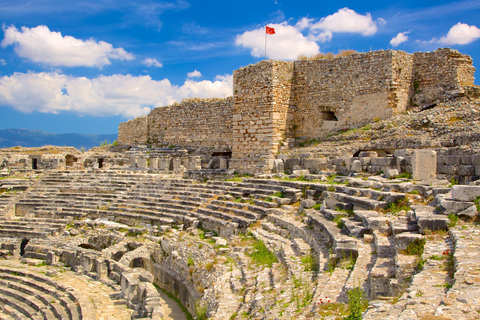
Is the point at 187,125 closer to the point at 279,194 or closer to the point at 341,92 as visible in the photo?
the point at 341,92

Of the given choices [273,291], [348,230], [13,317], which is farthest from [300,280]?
[13,317]

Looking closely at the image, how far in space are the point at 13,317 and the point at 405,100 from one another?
15.1 metres

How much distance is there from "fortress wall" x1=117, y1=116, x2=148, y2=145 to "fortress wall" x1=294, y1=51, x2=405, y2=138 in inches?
482

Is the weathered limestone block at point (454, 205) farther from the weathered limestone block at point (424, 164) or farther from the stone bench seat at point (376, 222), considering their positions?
the weathered limestone block at point (424, 164)

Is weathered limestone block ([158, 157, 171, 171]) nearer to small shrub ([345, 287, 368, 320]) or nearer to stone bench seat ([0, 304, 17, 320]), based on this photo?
stone bench seat ([0, 304, 17, 320])

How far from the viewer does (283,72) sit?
61.1ft

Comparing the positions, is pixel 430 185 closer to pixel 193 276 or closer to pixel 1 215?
pixel 193 276

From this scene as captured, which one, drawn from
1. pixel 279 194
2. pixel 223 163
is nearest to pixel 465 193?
pixel 279 194

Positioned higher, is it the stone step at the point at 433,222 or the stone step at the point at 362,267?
the stone step at the point at 433,222

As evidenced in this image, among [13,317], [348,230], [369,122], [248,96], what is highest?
[248,96]

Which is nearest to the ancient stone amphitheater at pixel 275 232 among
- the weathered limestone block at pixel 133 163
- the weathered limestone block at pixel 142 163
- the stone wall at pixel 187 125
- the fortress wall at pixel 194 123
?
the weathered limestone block at pixel 142 163

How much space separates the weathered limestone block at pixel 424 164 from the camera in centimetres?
1086

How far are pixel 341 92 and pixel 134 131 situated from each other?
15.7 metres

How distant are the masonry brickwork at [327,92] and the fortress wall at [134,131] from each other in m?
10.2
